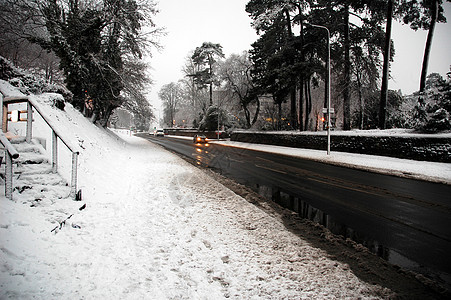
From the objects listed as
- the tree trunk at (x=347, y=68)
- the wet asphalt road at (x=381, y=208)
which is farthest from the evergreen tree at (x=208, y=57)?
the wet asphalt road at (x=381, y=208)

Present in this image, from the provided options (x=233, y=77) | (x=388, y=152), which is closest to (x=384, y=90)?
(x=388, y=152)

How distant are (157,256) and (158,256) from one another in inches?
0.6

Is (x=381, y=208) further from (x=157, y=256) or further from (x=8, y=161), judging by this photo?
(x=8, y=161)

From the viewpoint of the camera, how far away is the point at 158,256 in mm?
3350

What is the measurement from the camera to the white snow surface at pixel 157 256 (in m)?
2.56

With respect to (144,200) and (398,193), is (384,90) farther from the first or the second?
(144,200)

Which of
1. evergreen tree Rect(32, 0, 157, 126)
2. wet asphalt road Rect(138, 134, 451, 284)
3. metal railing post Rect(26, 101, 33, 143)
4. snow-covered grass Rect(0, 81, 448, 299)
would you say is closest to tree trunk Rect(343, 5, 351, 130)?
wet asphalt road Rect(138, 134, 451, 284)

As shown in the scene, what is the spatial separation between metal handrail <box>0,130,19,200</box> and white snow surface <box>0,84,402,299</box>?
15 cm

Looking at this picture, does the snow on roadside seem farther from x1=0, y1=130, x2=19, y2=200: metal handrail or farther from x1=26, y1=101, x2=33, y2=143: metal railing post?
x1=26, y1=101, x2=33, y2=143: metal railing post

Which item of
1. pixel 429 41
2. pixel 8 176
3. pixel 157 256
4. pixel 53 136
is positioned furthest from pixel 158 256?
pixel 429 41

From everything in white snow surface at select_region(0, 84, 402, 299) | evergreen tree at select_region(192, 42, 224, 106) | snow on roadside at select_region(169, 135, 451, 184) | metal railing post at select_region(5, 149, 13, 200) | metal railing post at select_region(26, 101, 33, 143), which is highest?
evergreen tree at select_region(192, 42, 224, 106)

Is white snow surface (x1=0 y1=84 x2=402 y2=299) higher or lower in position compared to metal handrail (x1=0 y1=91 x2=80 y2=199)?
lower

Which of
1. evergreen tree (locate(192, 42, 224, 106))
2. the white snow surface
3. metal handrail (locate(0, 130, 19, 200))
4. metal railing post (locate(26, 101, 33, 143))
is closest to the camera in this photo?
the white snow surface

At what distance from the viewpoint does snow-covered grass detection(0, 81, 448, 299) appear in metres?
2.56
